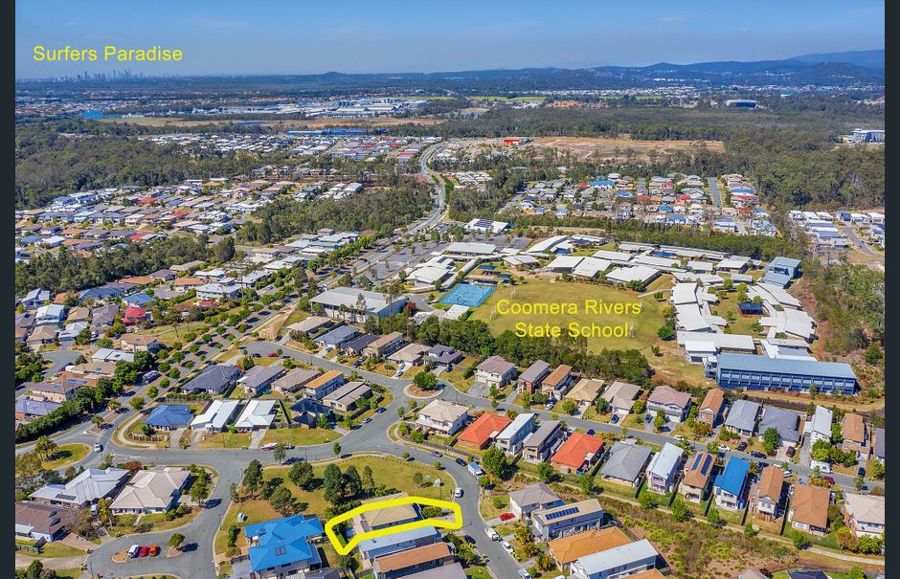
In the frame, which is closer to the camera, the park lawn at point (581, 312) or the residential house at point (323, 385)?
the residential house at point (323, 385)

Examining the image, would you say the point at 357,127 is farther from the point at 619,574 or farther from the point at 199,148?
the point at 619,574

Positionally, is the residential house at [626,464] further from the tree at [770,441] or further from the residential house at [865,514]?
the residential house at [865,514]

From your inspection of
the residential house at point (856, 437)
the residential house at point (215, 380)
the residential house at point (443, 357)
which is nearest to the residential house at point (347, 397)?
the residential house at point (443, 357)

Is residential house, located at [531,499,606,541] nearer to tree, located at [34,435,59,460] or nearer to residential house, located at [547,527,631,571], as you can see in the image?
residential house, located at [547,527,631,571]

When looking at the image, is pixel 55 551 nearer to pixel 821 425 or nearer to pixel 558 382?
pixel 558 382

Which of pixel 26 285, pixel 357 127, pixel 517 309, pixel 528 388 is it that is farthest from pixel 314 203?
pixel 357 127

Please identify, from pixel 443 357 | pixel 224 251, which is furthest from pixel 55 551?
pixel 224 251
